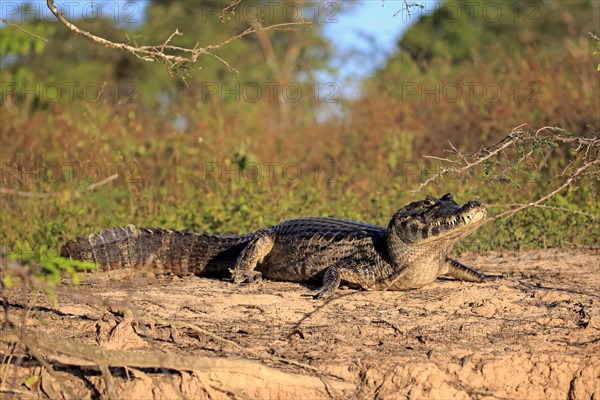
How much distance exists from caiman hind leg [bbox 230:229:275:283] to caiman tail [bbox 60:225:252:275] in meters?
0.19

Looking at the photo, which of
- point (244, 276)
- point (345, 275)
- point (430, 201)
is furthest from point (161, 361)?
point (430, 201)

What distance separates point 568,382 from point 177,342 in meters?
2.10

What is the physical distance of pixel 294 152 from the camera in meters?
11.2

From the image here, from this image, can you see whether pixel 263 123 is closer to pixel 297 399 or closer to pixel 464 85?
A: pixel 464 85

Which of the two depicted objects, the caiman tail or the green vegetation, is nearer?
the caiman tail

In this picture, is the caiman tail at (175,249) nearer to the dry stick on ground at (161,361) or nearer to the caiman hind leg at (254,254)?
the caiman hind leg at (254,254)

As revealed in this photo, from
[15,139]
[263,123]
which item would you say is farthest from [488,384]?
[263,123]

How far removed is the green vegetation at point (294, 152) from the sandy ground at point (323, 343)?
2.85 feet

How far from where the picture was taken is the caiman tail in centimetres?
670

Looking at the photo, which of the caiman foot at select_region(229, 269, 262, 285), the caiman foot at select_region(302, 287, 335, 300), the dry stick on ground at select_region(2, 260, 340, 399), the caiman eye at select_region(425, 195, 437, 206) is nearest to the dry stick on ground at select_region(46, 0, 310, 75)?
the dry stick on ground at select_region(2, 260, 340, 399)

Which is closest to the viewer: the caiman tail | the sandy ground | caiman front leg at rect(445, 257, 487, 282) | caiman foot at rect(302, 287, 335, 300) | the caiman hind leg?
the sandy ground

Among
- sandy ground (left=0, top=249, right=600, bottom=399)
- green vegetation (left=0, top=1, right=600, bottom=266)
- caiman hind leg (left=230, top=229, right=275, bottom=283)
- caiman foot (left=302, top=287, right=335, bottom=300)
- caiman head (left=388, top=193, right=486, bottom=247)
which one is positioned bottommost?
sandy ground (left=0, top=249, right=600, bottom=399)

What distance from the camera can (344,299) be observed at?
563 centimetres

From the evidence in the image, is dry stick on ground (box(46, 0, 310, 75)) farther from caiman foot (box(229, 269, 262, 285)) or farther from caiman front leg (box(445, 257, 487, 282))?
caiman front leg (box(445, 257, 487, 282))
